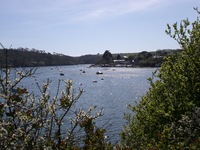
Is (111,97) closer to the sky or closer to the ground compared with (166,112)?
closer to the ground

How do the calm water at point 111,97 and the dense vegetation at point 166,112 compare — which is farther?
the calm water at point 111,97

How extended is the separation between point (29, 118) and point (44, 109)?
40.9 inches

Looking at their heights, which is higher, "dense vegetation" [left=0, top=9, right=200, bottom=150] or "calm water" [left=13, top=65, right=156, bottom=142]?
"dense vegetation" [left=0, top=9, right=200, bottom=150]

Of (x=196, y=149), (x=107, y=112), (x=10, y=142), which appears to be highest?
(x=10, y=142)

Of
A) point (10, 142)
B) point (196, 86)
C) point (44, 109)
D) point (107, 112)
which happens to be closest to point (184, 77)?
point (196, 86)

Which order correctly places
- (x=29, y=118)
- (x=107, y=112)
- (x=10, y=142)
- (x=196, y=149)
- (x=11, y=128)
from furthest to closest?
(x=107, y=112)
(x=196, y=149)
(x=29, y=118)
(x=11, y=128)
(x=10, y=142)

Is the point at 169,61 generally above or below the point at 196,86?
above

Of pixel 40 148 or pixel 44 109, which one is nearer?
pixel 40 148

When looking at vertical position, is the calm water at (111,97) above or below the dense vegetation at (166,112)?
below

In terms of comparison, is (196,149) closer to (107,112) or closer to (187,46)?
(187,46)

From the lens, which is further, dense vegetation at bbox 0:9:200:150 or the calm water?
the calm water

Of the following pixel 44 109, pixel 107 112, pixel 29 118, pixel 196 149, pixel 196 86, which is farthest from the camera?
pixel 107 112

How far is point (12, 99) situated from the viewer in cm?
420

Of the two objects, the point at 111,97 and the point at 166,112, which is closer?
the point at 166,112
